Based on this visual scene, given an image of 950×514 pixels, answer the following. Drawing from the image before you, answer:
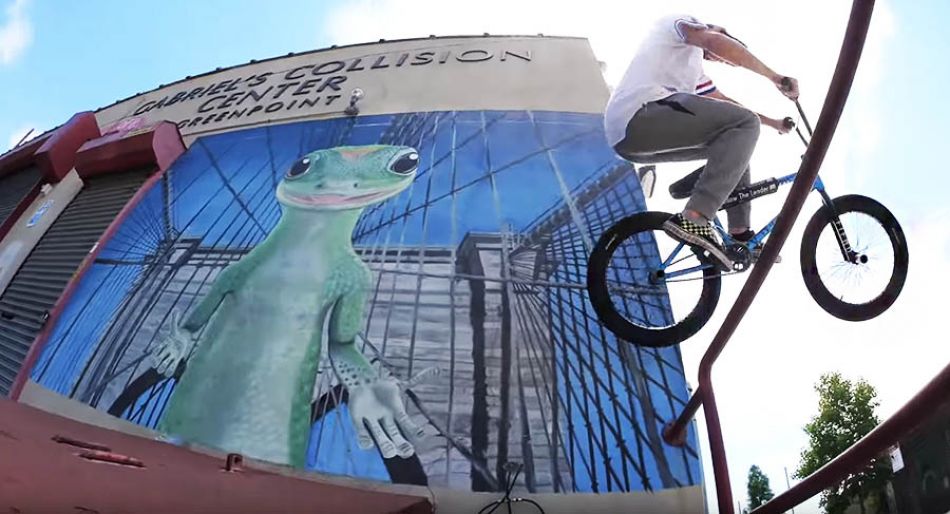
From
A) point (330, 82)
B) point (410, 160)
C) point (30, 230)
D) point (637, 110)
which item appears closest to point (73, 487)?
point (637, 110)

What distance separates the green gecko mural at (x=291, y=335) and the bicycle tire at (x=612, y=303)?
2573 mm

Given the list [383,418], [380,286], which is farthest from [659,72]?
[380,286]

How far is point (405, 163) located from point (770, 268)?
539 cm

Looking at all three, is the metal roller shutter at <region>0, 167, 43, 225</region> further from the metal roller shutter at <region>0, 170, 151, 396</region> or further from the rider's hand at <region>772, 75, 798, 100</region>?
the rider's hand at <region>772, 75, 798, 100</region>

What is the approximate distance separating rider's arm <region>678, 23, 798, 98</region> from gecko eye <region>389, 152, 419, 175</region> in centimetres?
454

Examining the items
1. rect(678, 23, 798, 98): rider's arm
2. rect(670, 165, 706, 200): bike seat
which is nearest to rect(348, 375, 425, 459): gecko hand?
rect(670, 165, 706, 200): bike seat

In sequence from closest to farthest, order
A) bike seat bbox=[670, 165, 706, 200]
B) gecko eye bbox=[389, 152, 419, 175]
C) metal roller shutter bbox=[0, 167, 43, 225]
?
bike seat bbox=[670, 165, 706, 200] → gecko eye bbox=[389, 152, 419, 175] → metal roller shutter bbox=[0, 167, 43, 225]

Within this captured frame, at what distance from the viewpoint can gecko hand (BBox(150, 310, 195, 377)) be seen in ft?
20.6

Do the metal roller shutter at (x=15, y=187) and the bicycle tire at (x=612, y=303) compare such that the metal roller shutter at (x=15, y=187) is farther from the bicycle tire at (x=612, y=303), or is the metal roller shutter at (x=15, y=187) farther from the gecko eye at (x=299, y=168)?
the bicycle tire at (x=612, y=303)

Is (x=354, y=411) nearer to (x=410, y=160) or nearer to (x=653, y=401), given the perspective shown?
(x=653, y=401)

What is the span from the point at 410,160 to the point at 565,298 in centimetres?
274

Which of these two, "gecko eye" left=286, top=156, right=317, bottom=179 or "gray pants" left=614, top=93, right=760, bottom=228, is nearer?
"gray pants" left=614, top=93, right=760, bottom=228

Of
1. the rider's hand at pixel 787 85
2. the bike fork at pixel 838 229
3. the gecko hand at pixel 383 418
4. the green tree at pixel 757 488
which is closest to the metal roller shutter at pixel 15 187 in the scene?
the gecko hand at pixel 383 418

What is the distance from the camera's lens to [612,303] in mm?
3531
